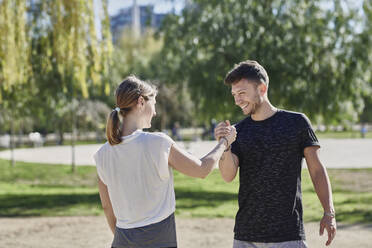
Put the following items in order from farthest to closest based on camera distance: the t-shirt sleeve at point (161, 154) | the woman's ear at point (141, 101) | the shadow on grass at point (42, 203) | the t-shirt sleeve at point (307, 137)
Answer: the shadow on grass at point (42, 203)
the t-shirt sleeve at point (307, 137)
the woman's ear at point (141, 101)
the t-shirt sleeve at point (161, 154)

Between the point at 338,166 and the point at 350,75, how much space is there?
913 cm

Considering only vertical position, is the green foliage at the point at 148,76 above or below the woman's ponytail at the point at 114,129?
below

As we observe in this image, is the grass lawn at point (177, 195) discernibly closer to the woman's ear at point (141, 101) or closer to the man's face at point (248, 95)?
the man's face at point (248, 95)

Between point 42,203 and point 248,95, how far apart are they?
9002 millimetres

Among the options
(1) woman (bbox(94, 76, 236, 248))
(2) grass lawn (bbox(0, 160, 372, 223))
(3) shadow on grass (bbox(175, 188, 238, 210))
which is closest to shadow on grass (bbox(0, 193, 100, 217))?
(2) grass lawn (bbox(0, 160, 372, 223))

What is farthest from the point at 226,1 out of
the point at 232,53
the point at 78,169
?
the point at 78,169

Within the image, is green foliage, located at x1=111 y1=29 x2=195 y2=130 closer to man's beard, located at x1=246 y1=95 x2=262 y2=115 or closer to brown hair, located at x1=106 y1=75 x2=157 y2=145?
man's beard, located at x1=246 y1=95 x2=262 y2=115

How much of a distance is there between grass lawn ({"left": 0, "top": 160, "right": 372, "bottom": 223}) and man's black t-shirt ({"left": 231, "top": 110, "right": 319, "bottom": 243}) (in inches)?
240

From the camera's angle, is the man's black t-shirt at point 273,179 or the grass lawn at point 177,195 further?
the grass lawn at point 177,195

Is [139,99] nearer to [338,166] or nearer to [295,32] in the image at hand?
[295,32]

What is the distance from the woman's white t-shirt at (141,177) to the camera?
8.19 ft

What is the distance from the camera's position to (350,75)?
10203 millimetres

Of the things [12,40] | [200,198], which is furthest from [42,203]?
[12,40]

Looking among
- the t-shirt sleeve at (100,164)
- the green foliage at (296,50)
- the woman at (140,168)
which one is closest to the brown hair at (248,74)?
the woman at (140,168)
